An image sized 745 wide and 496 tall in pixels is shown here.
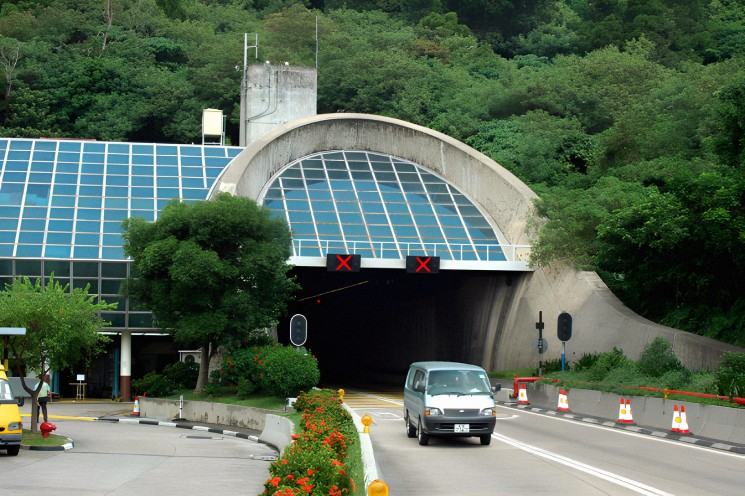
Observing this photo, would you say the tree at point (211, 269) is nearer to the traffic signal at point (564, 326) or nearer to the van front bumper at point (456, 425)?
the traffic signal at point (564, 326)

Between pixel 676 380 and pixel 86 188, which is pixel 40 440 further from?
pixel 86 188

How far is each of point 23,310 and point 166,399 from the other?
10.5 m

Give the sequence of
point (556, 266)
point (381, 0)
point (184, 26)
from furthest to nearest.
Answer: point (381, 0) < point (184, 26) < point (556, 266)

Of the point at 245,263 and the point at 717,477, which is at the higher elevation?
the point at 245,263

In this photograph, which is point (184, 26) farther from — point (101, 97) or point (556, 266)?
point (556, 266)

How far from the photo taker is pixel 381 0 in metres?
113

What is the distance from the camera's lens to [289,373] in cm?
3247

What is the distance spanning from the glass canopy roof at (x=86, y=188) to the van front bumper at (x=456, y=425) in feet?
90.9

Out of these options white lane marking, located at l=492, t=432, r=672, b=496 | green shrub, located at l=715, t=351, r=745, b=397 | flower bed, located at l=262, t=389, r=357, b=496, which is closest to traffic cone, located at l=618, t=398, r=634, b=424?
green shrub, located at l=715, t=351, r=745, b=397

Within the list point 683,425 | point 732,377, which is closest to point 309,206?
point 732,377

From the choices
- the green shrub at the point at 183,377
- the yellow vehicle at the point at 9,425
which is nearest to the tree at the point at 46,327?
the yellow vehicle at the point at 9,425

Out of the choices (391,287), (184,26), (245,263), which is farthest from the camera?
(184,26)

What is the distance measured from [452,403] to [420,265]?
71.3 ft

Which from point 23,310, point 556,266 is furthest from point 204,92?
point 23,310
